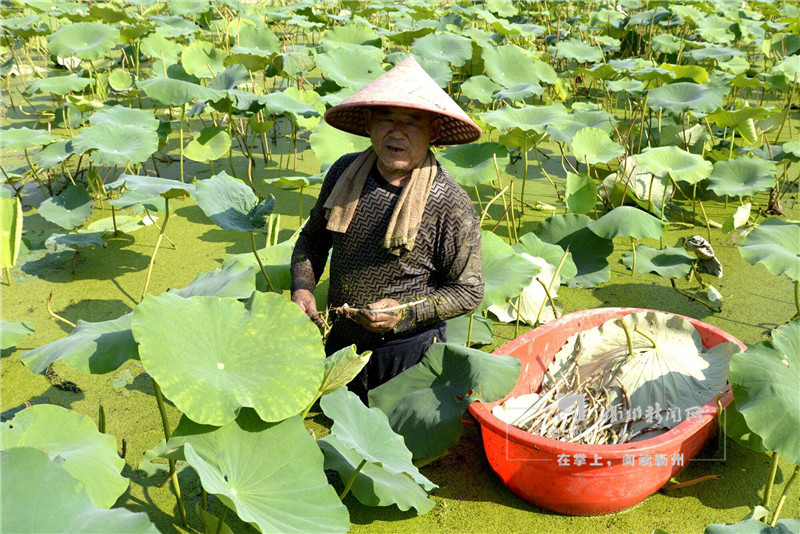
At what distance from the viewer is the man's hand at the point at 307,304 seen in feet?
6.07

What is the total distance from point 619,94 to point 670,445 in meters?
4.59

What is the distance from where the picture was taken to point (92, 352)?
1.45 meters

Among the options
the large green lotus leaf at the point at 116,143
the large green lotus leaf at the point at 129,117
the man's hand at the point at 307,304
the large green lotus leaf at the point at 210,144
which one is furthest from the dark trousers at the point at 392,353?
the large green lotus leaf at the point at 210,144

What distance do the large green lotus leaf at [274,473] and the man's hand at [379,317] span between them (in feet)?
1.17

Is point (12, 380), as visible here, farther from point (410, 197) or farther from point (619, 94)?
point (619, 94)

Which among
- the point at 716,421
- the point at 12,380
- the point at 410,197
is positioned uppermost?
the point at 410,197

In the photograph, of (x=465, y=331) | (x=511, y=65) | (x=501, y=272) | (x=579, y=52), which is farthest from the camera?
(x=579, y=52)

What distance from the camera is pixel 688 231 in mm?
3338

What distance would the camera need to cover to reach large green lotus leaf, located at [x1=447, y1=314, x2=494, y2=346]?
7.34 feet

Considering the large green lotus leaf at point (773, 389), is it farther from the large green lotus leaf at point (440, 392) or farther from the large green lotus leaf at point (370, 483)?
the large green lotus leaf at point (370, 483)

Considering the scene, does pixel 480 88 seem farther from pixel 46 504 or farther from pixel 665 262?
pixel 46 504

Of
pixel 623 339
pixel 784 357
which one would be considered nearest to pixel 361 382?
pixel 623 339

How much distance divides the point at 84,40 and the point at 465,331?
10.7ft

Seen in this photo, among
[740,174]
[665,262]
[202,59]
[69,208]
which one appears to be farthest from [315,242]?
[202,59]
